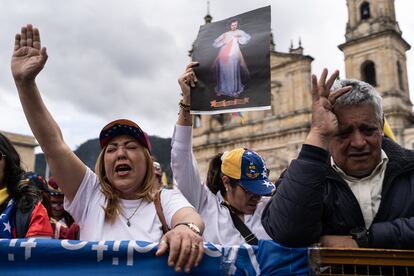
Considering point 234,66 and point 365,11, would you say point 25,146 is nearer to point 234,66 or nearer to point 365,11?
point 365,11

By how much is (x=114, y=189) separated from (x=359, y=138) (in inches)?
49.3

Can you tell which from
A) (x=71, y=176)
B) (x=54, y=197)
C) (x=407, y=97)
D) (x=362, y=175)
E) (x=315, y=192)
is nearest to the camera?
(x=315, y=192)

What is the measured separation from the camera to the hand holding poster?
232 cm

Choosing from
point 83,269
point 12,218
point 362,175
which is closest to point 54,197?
point 12,218

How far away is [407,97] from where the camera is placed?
21.9 meters

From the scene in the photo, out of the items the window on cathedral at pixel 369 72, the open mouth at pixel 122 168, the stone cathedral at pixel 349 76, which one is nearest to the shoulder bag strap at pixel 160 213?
the open mouth at pixel 122 168

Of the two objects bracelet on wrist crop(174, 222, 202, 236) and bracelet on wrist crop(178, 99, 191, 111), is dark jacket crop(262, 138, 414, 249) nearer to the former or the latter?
bracelet on wrist crop(174, 222, 202, 236)

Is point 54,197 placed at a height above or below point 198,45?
below

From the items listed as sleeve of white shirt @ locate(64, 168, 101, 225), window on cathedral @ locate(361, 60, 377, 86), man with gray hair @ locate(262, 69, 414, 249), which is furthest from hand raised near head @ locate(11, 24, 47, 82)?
window on cathedral @ locate(361, 60, 377, 86)

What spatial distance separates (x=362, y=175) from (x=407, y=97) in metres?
22.4

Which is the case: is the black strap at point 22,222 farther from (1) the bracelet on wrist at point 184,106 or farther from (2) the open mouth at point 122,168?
(1) the bracelet on wrist at point 184,106

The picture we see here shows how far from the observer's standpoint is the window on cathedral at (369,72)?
72.3 ft

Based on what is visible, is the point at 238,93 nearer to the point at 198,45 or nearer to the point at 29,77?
the point at 198,45

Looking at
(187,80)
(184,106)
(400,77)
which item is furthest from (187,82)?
(400,77)
